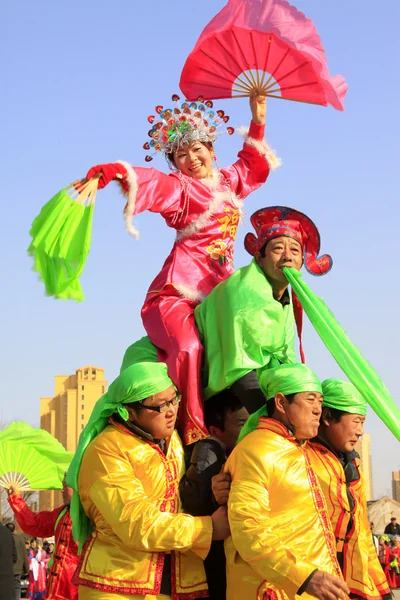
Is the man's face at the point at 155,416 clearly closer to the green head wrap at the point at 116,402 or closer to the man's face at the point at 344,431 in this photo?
the green head wrap at the point at 116,402

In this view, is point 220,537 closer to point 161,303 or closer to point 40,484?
point 161,303

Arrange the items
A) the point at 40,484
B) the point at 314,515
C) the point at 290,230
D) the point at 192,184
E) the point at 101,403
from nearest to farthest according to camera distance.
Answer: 1. the point at 314,515
2. the point at 101,403
3. the point at 290,230
4. the point at 192,184
5. the point at 40,484

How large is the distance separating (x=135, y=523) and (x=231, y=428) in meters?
1.18

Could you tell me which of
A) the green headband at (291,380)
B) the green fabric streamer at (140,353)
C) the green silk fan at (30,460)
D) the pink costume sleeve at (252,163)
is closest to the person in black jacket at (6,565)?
the green silk fan at (30,460)

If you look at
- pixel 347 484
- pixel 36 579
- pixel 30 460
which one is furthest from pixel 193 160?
pixel 36 579

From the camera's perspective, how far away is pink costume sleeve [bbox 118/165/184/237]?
5.34 metres

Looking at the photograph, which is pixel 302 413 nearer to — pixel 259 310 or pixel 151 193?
pixel 259 310

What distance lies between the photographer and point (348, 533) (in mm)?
5129

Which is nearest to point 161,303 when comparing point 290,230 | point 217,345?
point 217,345

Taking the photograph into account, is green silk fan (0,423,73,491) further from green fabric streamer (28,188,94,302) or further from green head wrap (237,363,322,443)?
green head wrap (237,363,322,443)

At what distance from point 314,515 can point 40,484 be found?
14.4ft

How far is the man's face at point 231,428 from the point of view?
5.30m

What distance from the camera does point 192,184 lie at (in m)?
5.77

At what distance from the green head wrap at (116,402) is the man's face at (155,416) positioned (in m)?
0.03
